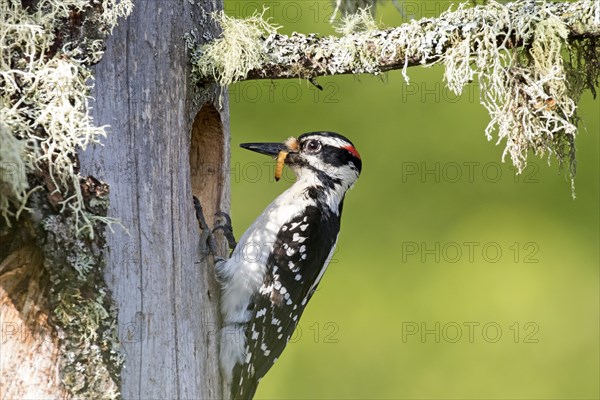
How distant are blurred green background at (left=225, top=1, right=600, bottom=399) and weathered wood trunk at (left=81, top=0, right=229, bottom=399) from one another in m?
2.33

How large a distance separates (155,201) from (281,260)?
112 cm

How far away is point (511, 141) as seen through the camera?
3.09 m

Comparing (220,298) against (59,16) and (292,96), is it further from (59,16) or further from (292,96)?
(292,96)

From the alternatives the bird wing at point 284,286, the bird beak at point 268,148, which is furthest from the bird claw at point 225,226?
the bird beak at point 268,148

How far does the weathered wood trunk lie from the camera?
114 inches

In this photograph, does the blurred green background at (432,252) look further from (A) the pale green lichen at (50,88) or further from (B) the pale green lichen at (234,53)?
(A) the pale green lichen at (50,88)

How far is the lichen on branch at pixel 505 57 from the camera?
116 inches

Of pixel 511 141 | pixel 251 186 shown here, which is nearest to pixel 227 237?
pixel 511 141

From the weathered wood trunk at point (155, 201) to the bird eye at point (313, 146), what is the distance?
3.16 feet

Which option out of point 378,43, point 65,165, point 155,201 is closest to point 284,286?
point 155,201

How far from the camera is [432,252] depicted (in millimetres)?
5812

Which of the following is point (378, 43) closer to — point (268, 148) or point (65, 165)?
point (65, 165)

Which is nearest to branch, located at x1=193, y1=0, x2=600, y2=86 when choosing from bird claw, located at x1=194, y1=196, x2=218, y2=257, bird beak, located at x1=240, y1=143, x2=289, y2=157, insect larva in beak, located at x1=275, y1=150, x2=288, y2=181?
bird claw, located at x1=194, y1=196, x2=218, y2=257

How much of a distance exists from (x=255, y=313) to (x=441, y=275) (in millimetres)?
2144
